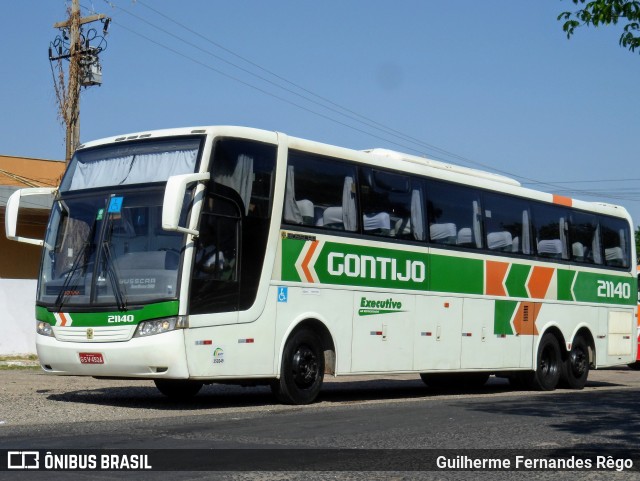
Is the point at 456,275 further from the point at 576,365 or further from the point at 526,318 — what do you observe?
the point at 576,365

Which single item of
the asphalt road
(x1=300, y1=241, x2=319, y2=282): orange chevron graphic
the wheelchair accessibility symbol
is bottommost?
the asphalt road

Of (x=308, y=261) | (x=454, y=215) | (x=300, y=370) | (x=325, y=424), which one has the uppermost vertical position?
(x=454, y=215)

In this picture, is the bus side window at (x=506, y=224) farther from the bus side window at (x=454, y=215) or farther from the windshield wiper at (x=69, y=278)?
the windshield wiper at (x=69, y=278)

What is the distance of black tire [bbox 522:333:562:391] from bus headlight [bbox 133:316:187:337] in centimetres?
935

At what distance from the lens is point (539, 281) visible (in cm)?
2022

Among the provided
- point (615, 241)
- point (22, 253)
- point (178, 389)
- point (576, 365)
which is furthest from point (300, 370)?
point (22, 253)

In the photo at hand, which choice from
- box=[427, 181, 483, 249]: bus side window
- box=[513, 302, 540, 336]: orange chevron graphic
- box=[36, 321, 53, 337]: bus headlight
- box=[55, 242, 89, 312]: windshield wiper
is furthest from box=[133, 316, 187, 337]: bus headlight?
box=[513, 302, 540, 336]: orange chevron graphic

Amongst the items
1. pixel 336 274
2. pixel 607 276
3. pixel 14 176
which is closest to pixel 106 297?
pixel 336 274

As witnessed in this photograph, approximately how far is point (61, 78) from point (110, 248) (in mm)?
21344

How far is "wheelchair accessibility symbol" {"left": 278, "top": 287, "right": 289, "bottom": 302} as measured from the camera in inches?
565

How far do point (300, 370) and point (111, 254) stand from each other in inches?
123

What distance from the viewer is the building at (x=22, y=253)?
90.5ft

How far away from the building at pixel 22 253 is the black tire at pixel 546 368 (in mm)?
13528

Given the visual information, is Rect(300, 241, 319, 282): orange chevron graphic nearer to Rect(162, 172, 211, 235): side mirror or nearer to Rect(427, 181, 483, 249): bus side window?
Rect(162, 172, 211, 235): side mirror
